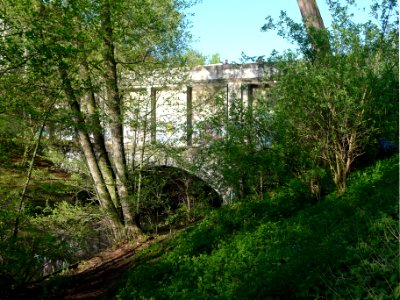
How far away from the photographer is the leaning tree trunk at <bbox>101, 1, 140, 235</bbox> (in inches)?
447

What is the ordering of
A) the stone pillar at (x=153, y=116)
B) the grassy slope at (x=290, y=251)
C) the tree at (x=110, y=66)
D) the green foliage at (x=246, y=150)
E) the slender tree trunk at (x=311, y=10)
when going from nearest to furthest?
the grassy slope at (x=290, y=251) < the green foliage at (x=246, y=150) < the tree at (x=110, y=66) < the stone pillar at (x=153, y=116) < the slender tree trunk at (x=311, y=10)

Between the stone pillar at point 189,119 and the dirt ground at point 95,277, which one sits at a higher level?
the stone pillar at point 189,119

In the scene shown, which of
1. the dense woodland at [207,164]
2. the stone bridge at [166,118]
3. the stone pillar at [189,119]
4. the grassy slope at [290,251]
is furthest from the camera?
the stone bridge at [166,118]

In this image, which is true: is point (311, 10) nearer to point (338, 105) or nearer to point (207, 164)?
point (207, 164)

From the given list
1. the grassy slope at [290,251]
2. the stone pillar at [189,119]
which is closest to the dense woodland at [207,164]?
the grassy slope at [290,251]

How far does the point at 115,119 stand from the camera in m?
12.1

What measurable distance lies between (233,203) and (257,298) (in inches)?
221

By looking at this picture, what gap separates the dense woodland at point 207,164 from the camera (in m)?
6.04

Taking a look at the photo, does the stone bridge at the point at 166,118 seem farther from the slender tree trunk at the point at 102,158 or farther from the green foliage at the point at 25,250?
the green foliage at the point at 25,250

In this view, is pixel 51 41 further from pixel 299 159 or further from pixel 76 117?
pixel 299 159

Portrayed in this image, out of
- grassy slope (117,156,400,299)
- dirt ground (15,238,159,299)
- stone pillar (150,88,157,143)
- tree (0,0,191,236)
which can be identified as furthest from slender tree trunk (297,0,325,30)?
dirt ground (15,238,159,299)

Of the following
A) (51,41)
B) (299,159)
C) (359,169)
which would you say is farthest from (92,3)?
(359,169)

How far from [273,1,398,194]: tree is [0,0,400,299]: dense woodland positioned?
0.03 metres

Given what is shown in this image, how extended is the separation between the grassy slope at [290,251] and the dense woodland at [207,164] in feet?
0.08
